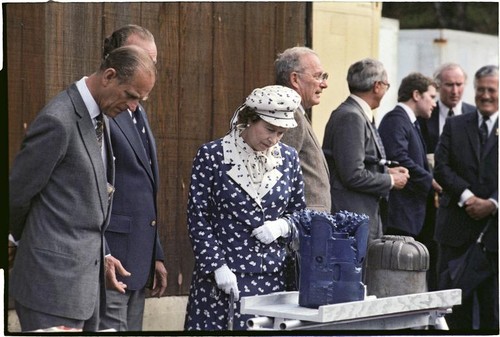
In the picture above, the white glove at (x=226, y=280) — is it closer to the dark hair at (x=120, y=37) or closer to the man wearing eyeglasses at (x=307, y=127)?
the man wearing eyeglasses at (x=307, y=127)

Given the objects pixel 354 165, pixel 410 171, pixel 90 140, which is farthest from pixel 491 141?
pixel 90 140

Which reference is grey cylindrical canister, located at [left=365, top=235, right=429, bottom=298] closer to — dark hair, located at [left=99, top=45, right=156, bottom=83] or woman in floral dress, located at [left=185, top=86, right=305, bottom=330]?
woman in floral dress, located at [left=185, top=86, right=305, bottom=330]

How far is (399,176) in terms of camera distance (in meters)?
7.43

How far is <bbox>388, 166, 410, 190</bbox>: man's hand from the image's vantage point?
24.3 ft

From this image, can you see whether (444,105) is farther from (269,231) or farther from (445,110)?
(269,231)

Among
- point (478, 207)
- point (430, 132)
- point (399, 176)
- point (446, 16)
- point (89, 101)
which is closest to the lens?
point (89, 101)

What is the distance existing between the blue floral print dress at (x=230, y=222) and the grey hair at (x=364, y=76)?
1.77 m

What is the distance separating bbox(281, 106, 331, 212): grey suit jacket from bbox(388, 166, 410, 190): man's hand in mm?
1114

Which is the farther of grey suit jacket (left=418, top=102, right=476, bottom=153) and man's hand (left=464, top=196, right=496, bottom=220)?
grey suit jacket (left=418, top=102, right=476, bottom=153)

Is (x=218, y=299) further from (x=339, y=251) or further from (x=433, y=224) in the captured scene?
(x=433, y=224)

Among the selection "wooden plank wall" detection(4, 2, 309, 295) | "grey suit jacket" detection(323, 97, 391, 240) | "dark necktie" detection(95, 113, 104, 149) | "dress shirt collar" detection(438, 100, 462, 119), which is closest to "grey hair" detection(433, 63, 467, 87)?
"dress shirt collar" detection(438, 100, 462, 119)

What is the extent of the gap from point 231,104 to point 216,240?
211cm

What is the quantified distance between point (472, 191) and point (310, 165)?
205cm

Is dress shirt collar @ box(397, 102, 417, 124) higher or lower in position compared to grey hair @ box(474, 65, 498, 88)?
lower
